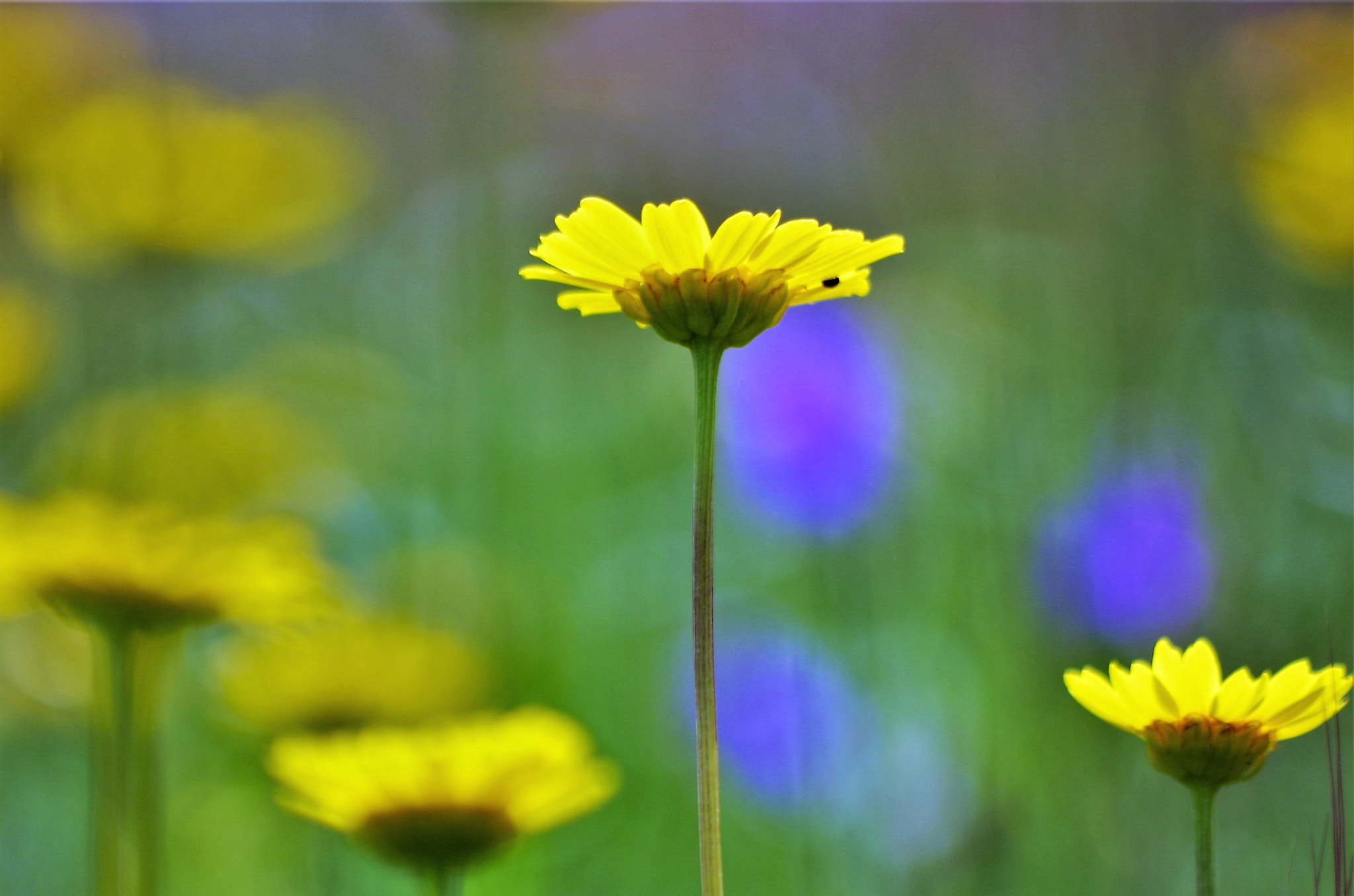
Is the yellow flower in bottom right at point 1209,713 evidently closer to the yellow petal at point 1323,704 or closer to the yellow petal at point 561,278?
the yellow petal at point 1323,704

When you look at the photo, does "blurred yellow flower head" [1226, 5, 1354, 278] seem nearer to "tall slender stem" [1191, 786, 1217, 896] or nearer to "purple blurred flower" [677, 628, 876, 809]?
"purple blurred flower" [677, 628, 876, 809]

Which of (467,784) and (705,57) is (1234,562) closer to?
(467,784)

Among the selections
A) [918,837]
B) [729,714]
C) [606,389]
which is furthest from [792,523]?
[606,389]

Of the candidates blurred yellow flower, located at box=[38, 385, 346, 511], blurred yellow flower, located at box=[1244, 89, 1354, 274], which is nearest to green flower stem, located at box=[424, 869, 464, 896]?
blurred yellow flower, located at box=[38, 385, 346, 511]

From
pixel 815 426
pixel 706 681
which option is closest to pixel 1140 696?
pixel 706 681

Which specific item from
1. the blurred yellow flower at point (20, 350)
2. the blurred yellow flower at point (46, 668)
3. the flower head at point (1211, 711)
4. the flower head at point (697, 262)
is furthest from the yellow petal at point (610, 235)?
the blurred yellow flower at point (20, 350)

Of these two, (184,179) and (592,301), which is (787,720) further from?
(184,179)
